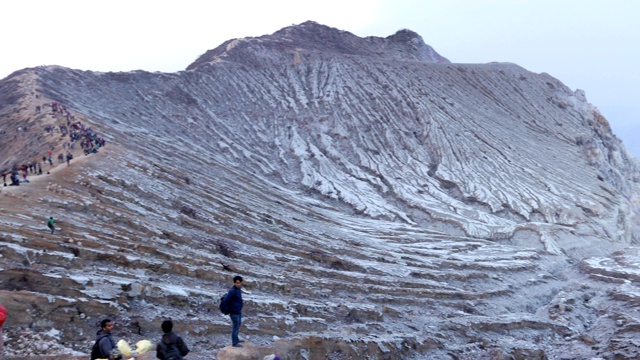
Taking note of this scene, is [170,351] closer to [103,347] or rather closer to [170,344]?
[170,344]

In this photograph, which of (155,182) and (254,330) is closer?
(254,330)

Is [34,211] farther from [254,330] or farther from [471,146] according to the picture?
[471,146]

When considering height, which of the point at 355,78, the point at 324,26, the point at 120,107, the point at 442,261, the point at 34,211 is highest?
the point at 324,26

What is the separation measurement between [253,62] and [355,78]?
1107cm

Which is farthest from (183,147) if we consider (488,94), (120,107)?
(488,94)

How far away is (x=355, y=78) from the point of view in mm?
51906

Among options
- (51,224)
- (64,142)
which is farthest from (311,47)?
(51,224)

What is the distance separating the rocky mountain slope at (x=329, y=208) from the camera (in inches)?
524

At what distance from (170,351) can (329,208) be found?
2637cm

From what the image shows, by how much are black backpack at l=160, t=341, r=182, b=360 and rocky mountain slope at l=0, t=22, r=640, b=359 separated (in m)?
3.54

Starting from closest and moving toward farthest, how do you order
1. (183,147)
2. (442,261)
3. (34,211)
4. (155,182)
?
1. (34,211)
2. (155,182)
3. (442,261)
4. (183,147)

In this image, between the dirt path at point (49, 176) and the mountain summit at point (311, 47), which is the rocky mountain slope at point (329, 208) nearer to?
the dirt path at point (49, 176)

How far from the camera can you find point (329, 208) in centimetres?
3372

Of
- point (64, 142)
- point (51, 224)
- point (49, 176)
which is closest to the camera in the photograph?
point (51, 224)
